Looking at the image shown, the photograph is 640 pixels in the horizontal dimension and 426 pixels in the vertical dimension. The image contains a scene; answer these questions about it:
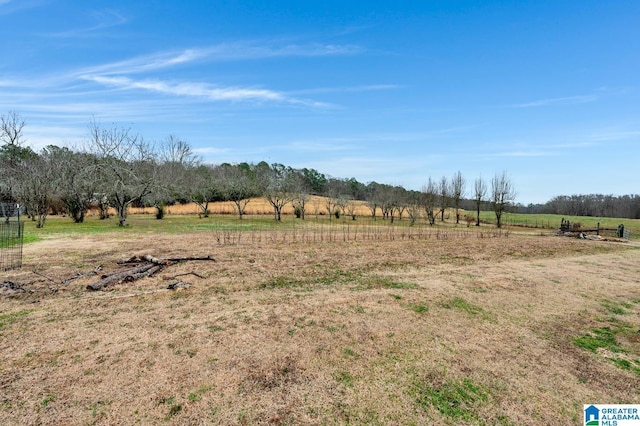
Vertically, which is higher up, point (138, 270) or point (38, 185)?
point (38, 185)

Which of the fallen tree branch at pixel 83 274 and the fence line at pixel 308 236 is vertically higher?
the fence line at pixel 308 236

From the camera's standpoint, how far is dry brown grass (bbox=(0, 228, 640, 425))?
148 inches

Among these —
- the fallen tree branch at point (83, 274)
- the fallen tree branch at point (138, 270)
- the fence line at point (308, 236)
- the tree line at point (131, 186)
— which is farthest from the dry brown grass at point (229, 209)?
the fallen tree branch at point (83, 274)

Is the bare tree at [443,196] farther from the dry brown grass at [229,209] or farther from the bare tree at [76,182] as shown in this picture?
the bare tree at [76,182]

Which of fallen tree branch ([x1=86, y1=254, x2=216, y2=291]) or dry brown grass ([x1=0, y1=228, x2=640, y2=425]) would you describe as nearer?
dry brown grass ([x1=0, y1=228, x2=640, y2=425])

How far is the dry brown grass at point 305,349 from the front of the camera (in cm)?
375

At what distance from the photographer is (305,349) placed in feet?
16.9

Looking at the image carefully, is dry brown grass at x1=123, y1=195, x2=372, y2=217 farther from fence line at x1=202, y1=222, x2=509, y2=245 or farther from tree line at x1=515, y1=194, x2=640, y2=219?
tree line at x1=515, y1=194, x2=640, y2=219

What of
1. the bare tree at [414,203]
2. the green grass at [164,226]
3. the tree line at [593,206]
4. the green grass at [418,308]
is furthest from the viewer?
the tree line at [593,206]

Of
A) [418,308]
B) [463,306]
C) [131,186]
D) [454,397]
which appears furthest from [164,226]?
[454,397]

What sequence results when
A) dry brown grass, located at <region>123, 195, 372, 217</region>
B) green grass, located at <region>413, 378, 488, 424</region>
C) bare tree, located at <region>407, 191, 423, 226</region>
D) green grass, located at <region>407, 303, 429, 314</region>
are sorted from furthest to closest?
1. bare tree, located at <region>407, 191, 423, 226</region>
2. dry brown grass, located at <region>123, 195, 372, 217</region>
3. green grass, located at <region>407, 303, 429, 314</region>
4. green grass, located at <region>413, 378, 488, 424</region>

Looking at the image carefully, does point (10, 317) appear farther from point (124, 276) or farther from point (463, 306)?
point (463, 306)

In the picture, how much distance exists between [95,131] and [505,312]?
33.0 metres

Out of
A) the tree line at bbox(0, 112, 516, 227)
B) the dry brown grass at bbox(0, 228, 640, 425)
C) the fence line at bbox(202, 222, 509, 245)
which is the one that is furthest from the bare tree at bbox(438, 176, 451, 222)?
the dry brown grass at bbox(0, 228, 640, 425)
